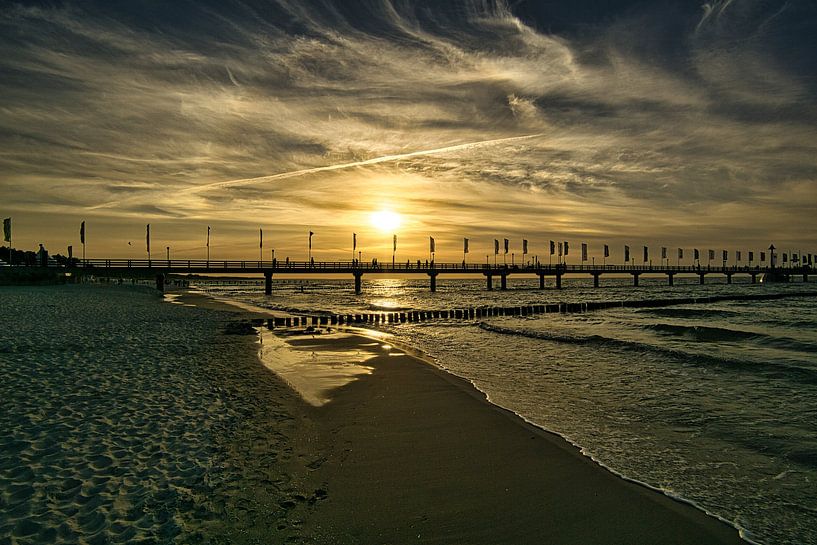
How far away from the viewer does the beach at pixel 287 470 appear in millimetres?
5137

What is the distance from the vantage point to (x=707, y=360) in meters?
18.0

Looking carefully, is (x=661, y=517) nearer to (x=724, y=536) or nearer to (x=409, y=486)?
(x=724, y=536)

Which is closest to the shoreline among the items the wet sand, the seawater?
the wet sand

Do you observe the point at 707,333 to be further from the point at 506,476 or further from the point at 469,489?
the point at 469,489

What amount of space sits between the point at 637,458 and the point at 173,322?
78.0 ft

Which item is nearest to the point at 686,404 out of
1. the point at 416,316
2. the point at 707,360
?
the point at 707,360

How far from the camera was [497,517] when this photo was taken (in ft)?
18.3

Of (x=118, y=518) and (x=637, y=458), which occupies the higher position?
(x=118, y=518)

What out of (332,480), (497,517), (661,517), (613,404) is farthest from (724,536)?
(613,404)

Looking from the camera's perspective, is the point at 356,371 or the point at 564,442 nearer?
the point at 564,442

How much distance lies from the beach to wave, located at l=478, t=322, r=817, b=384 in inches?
409

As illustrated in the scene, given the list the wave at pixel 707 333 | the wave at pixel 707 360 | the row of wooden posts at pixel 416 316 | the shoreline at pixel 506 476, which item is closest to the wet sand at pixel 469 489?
the shoreline at pixel 506 476

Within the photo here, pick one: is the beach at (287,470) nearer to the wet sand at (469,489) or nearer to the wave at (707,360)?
the wet sand at (469,489)

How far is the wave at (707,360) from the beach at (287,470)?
10.4 meters
